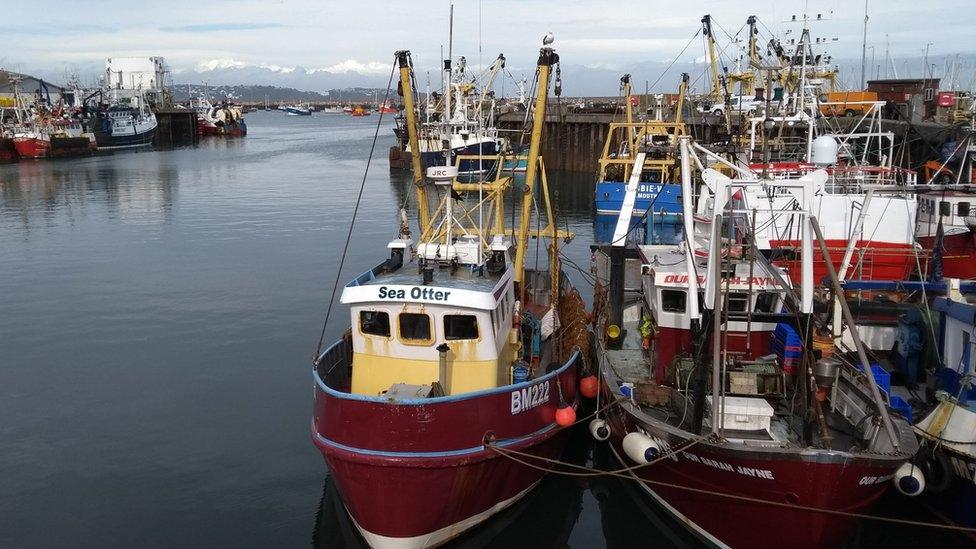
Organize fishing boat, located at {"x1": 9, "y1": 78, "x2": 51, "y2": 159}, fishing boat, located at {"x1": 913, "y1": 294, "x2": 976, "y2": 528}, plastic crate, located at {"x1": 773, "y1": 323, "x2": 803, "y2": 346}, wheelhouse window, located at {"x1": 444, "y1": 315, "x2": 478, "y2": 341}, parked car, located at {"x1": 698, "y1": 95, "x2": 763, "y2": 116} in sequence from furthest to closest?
fishing boat, located at {"x1": 9, "y1": 78, "x2": 51, "y2": 159}
parked car, located at {"x1": 698, "y1": 95, "x2": 763, "y2": 116}
plastic crate, located at {"x1": 773, "y1": 323, "x2": 803, "y2": 346}
wheelhouse window, located at {"x1": 444, "y1": 315, "x2": 478, "y2": 341}
fishing boat, located at {"x1": 913, "y1": 294, "x2": 976, "y2": 528}

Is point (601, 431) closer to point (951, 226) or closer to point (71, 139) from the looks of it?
point (951, 226)

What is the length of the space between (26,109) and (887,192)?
104m

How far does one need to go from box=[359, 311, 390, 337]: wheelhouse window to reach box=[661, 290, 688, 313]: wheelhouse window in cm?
570

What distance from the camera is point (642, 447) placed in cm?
1245

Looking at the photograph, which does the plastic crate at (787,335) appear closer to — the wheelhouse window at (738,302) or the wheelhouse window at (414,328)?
the wheelhouse window at (738,302)

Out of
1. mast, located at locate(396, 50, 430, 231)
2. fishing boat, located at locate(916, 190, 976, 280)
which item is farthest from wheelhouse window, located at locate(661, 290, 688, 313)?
fishing boat, located at locate(916, 190, 976, 280)

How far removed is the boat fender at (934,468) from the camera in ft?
39.9

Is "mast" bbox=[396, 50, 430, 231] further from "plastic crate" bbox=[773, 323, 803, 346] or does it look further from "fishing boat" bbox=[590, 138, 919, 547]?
"plastic crate" bbox=[773, 323, 803, 346]

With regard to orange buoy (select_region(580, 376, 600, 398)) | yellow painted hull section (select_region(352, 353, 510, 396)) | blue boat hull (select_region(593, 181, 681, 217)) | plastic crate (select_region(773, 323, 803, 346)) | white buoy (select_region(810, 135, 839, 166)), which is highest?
white buoy (select_region(810, 135, 839, 166))

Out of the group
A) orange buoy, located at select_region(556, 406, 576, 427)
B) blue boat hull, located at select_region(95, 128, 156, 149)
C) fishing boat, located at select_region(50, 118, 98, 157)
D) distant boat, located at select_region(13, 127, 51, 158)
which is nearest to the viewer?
orange buoy, located at select_region(556, 406, 576, 427)

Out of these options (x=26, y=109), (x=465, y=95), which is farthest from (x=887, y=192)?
(x=26, y=109)

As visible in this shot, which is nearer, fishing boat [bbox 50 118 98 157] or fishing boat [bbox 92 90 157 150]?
fishing boat [bbox 50 118 98 157]

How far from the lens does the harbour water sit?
43.4 feet

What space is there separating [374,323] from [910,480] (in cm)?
881
